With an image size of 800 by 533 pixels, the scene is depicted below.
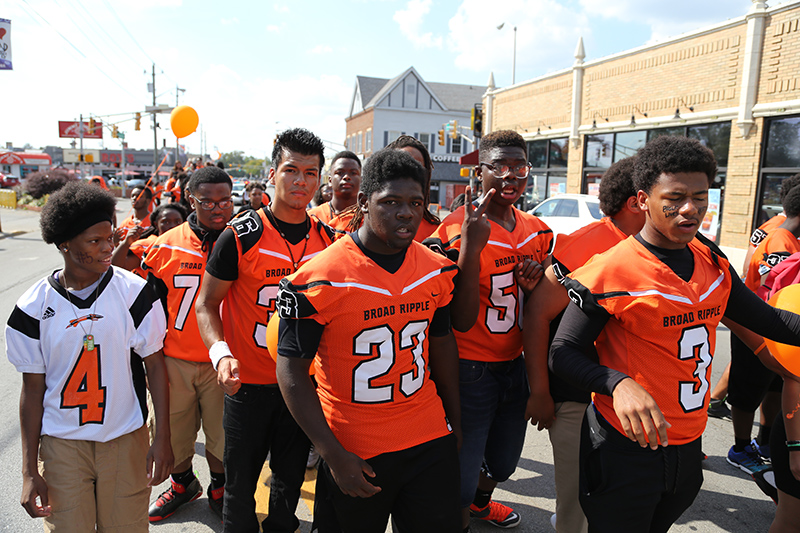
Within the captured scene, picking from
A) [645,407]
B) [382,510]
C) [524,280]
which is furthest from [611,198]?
[382,510]

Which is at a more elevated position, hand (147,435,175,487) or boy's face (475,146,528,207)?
boy's face (475,146,528,207)

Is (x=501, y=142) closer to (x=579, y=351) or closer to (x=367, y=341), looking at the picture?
(x=579, y=351)

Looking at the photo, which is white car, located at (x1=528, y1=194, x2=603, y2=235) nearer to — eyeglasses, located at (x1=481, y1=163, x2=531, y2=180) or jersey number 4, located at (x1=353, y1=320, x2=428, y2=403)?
eyeglasses, located at (x1=481, y1=163, x2=531, y2=180)

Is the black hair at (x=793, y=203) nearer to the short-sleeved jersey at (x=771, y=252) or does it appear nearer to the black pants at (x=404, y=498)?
the short-sleeved jersey at (x=771, y=252)

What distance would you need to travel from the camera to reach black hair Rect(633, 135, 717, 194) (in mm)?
2121

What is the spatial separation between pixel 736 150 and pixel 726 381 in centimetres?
1145

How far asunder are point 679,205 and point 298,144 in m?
2.01

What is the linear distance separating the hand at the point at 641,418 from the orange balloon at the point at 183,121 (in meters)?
Result: 7.52

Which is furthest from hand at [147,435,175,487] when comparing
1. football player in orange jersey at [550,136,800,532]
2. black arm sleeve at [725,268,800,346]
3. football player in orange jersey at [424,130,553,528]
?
black arm sleeve at [725,268,800,346]

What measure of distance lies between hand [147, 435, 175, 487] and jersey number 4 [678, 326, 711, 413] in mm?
2346

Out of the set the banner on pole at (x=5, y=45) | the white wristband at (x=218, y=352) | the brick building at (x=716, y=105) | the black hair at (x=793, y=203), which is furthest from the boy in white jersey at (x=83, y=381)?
the banner on pole at (x=5, y=45)

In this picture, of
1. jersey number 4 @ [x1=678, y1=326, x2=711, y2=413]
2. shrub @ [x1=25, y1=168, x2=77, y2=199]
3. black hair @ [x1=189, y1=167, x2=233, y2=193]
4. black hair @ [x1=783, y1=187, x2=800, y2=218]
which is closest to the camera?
jersey number 4 @ [x1=678, y1=326, x2=711, y2=413]

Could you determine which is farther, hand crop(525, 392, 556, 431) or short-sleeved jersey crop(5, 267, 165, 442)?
hand crop(525, 392, 556, 431)

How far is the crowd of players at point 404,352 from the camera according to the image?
2.11 m
